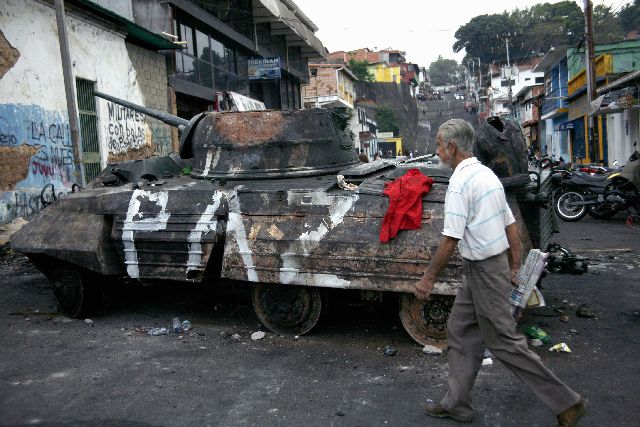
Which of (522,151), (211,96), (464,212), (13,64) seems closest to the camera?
(464,212)

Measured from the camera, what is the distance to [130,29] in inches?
545

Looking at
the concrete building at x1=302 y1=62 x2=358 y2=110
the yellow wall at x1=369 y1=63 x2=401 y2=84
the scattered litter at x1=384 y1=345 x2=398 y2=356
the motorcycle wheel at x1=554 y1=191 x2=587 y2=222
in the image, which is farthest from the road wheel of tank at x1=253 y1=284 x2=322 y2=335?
the yellow wall at x1=369 y1=63 x2=401 y2=84

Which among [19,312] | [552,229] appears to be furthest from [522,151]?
[19,312]

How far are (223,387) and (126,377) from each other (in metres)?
0.83

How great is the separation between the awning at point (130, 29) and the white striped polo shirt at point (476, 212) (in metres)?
10.7

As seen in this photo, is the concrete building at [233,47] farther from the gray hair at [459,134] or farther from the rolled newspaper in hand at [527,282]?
the gray hair at [459,134]

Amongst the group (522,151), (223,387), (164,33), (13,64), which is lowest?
(223,387)

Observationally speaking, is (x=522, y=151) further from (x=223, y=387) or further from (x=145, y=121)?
(x=145, y=121)

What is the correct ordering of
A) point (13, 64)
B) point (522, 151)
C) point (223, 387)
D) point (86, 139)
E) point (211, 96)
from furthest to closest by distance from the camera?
1. point (211, 96)
2. point (86, 139)
3. point (13, 64)
4. point (522, 151)
5. point (223, 387)

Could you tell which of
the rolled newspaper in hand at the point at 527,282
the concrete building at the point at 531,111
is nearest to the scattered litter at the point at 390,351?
the rolled newspaper in hand at the point at 527,282

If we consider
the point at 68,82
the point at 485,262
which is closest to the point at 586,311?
the point at 485,262

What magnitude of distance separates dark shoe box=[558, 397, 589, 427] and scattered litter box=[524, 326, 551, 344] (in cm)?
186

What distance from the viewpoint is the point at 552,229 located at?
6.99m

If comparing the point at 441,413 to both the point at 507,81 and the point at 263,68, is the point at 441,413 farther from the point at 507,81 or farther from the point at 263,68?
the point at 507,81
